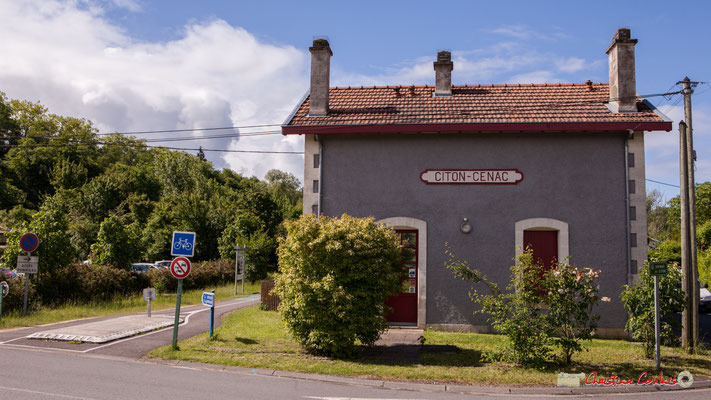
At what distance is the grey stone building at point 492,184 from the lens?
11.8 m

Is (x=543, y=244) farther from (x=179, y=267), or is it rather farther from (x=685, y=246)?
(x=179, y=267)

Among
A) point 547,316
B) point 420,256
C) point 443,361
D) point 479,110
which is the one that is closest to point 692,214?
point 547,316

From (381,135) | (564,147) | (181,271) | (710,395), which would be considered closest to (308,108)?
(381,135)

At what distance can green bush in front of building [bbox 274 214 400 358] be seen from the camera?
30.2 ft

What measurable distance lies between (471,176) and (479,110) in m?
1.89

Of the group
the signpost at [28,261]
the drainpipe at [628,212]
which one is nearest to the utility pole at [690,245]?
the drainpipe at [628,212]

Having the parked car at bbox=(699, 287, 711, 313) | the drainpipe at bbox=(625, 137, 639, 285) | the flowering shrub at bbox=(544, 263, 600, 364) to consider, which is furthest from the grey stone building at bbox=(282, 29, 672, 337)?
→ the parked car at bbox=(699, 287, 711, 313)

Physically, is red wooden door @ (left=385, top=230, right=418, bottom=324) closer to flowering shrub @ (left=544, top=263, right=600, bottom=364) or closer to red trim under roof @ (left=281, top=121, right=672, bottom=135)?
red trim under roof @ (left=281, top=121, right=672, bottom=135)

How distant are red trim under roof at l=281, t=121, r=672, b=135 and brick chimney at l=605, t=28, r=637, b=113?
0.83 m

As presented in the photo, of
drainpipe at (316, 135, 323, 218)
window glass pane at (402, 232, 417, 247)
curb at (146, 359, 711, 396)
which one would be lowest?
curb at (146, 359, 711, 396)

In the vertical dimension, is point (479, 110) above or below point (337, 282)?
above

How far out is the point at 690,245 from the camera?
10.3 metres

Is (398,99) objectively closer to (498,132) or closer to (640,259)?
(498,132)

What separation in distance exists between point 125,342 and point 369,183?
21.7ft
